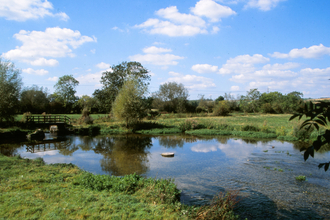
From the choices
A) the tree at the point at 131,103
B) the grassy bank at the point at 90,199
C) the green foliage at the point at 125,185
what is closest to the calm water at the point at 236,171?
the green foliage at the point at 125,185

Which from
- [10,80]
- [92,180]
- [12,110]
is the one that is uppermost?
[10,80]

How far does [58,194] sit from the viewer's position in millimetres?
6219

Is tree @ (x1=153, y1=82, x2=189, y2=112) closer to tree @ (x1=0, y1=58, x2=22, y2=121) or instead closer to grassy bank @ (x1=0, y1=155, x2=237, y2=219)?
tree @ (x1=0, y1=58, x2=22, y2=121)

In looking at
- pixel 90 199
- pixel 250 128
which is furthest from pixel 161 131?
pixel 90 199

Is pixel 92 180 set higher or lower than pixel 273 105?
lower

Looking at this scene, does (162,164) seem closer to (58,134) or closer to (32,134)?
(32,134)

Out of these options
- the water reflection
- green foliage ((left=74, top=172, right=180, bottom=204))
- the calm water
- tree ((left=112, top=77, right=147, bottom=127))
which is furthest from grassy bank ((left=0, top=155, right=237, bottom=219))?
tree ((left=112, top=77, right=147, bottom=127))

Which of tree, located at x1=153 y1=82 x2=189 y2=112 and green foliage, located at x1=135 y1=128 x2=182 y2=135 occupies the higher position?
tree, located at x1=153 y1=82 x2=189 y2=112

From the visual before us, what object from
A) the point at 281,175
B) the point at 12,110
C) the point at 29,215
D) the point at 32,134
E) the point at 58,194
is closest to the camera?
the point at 29,215

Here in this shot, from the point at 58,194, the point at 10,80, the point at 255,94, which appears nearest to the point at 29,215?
the point at 58,194

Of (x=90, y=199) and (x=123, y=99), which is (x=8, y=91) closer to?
(x=123, y=99)

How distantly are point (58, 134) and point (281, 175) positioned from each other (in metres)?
24.3

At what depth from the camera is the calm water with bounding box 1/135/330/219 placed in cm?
725

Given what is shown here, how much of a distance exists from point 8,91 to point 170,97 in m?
36.9
